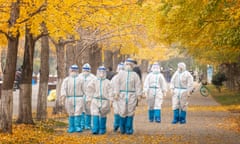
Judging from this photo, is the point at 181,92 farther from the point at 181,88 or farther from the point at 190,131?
the point at 190,131

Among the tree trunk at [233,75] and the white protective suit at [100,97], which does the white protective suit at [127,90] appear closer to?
the white protective suit at [100,97]

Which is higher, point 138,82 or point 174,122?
point 138,82

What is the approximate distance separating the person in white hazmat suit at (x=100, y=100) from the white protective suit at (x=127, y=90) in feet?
0.85

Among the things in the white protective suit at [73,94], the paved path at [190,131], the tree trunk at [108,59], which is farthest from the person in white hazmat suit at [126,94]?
the tree trunk at [108,59]

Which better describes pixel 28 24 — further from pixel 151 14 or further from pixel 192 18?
pixel 151 14

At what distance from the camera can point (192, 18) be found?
1447 centimetres

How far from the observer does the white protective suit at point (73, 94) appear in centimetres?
1747

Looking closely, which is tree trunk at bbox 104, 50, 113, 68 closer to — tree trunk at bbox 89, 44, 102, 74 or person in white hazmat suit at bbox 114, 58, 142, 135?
tree trunk at bbox 89, 44, 102, 74

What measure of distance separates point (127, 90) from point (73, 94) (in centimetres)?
163

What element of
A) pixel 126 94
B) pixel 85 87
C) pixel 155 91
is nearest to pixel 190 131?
pixel 126 94

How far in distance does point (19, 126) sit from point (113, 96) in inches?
124

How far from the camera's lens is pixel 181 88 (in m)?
20.3

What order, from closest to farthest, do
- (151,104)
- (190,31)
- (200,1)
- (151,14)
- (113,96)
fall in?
1. (200,1)
2. (190,31)
3. (113,96)
4. (151,14)
5. (151,104)

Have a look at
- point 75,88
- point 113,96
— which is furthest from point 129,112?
point 75,88
